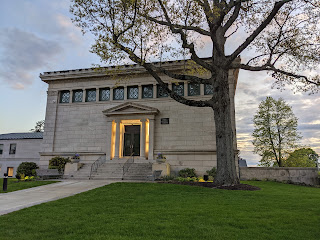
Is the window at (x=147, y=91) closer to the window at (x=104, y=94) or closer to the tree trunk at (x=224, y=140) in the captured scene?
the window at (x=104, y=94)

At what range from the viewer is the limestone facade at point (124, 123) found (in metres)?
21.9

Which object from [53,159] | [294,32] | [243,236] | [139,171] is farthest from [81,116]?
[243,236]

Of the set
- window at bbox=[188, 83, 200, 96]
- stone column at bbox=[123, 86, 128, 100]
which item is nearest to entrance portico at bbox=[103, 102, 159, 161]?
stone column at bbox=[123, 86, 128, 100]

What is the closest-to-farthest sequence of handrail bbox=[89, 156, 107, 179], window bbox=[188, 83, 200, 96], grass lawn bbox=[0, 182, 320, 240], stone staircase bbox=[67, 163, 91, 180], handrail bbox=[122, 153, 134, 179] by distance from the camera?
grass lawn bbox=[0, 182, 320, 240]
stone staircase bbox=[67, 163, 91, 180]
handrail bbox=[122, 153, 134, 179]
handrail bbox=[89, 156, 107, 179]
window bbox=[188, 83, 200, 96]

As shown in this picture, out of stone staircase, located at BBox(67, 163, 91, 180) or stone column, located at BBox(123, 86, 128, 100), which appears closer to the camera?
stone staircase, located at BBox(67, 163, 91, 180)

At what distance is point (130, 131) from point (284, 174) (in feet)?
46.9

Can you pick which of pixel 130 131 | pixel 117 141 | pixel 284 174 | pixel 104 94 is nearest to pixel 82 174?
pixel 117 141

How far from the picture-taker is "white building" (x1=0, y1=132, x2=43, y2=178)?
101 ft

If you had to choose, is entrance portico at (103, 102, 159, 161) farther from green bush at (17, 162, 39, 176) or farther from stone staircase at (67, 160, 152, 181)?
green bush at (17, 162, 39, 176)

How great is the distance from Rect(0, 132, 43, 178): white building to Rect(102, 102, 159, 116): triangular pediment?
42.8ft

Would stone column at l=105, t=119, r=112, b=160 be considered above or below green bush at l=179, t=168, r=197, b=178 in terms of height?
above

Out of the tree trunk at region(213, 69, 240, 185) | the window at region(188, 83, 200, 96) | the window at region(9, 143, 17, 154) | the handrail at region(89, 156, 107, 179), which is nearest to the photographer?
the tree trunk at region(213, 69, 240, 185)

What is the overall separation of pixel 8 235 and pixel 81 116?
800 inches

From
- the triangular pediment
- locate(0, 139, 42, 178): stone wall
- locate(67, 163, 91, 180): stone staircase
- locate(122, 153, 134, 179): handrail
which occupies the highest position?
the triangular pediment
